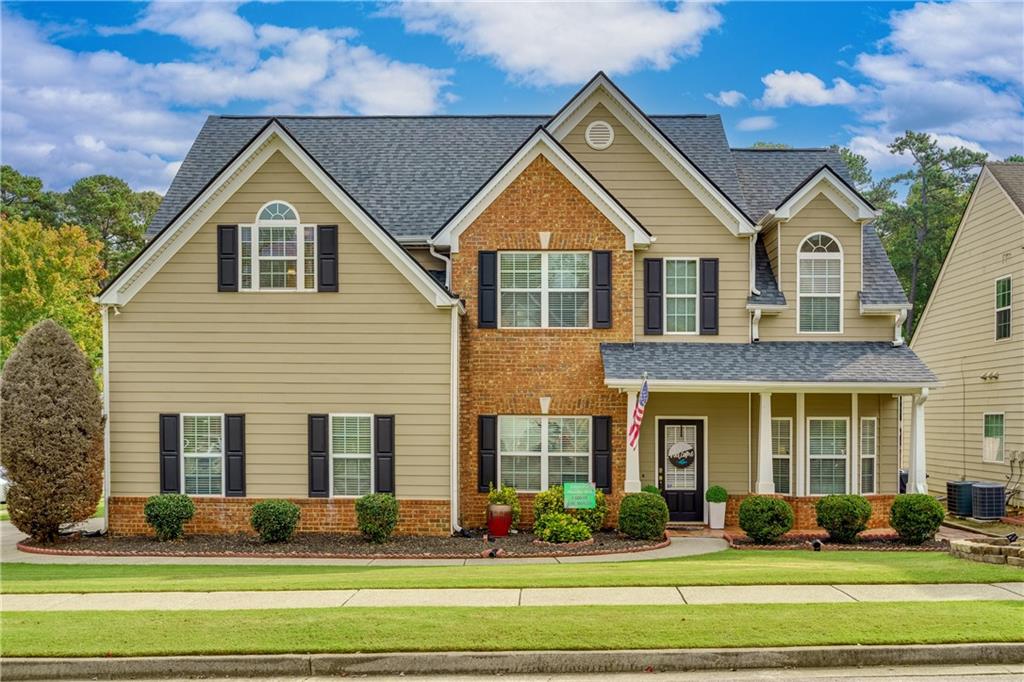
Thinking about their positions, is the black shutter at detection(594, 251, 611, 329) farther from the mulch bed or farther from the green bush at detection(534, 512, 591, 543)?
the mulch bed

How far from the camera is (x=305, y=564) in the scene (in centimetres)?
1605

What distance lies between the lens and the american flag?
59.4 feet

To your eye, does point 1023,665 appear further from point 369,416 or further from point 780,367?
point 369,416

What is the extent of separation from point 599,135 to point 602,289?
360 cm

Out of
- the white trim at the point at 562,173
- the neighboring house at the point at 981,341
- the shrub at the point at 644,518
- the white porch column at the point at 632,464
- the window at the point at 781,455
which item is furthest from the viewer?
the neighboring house at the point at 981,341

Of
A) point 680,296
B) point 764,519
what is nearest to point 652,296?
point 680,296

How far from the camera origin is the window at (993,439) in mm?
24469

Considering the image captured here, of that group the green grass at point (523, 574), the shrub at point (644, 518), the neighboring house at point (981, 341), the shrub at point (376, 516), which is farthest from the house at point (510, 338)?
the neighboring house at point (981, 341)

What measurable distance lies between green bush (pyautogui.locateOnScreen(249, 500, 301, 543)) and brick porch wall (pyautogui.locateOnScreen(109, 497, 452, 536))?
763 mm

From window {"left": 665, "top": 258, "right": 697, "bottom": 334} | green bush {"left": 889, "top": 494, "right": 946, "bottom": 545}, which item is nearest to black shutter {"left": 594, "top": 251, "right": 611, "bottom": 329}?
window {"left": 665, "top": 258, "right": 697, "bottom": 334}

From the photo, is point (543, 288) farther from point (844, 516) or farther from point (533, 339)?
point (844, 516)

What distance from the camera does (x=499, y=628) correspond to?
33.0ft

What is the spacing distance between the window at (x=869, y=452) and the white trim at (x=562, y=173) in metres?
6.48

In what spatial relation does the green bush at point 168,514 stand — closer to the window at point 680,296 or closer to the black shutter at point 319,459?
the black shutter at point 319,459
